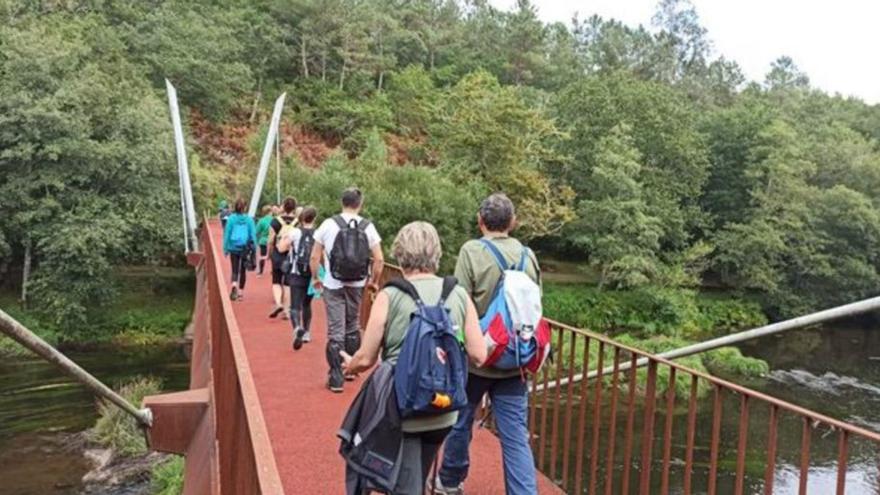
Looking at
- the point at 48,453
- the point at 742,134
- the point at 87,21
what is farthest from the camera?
the point at 742,134

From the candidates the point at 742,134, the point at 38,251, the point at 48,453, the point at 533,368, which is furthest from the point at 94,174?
the point at 742,134

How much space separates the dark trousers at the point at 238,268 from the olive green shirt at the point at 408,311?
799cm

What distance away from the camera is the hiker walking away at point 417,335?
305 cm

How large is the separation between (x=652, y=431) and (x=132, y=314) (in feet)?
90.5

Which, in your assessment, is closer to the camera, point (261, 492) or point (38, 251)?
point (261, 492)

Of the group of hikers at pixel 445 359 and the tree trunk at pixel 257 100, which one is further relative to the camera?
the tree trunk at pixel 257 100

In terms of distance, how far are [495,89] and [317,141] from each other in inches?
509

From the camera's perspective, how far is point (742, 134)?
152 feet

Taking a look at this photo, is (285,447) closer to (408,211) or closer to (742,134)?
(408,211)

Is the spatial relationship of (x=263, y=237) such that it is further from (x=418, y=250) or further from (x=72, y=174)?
(x=72, y=174)

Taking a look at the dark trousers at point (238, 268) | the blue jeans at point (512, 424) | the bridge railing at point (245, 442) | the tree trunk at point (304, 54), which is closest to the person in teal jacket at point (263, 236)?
the dark trousers at point (238, 268)

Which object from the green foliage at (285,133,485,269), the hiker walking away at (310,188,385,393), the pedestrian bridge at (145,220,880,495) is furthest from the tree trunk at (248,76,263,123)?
the hiker walking away at (310,188,385,393)

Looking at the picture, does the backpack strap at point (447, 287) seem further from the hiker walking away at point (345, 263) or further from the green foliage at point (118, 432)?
the green foliage at point (118, 432)

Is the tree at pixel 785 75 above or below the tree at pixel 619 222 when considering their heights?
above
